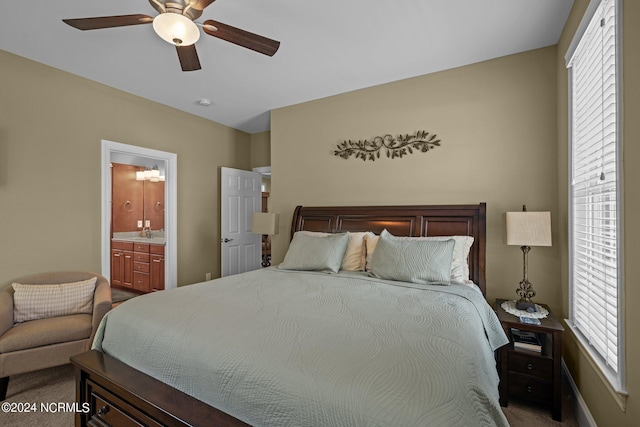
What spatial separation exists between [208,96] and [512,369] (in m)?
4.03

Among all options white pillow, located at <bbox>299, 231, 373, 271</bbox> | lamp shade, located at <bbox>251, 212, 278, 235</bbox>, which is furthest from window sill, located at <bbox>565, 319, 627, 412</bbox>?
lamp shade, located at <bbox>251, 212, 278, 235</bbox>

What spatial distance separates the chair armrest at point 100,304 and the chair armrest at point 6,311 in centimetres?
54

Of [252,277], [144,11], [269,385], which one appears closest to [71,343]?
[252,277]

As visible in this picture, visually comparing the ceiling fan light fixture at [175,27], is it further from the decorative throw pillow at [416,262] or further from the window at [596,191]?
the window at [596,191]

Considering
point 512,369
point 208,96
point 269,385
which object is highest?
point 208,96

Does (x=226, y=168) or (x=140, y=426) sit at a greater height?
(x=226, y=168)

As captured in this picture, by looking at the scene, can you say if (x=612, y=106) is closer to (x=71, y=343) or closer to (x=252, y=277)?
(x=252, y=277)

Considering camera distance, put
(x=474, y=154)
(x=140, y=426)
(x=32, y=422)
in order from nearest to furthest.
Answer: (x=140, y=426), (x=32, y=422), (x=474, y=154)

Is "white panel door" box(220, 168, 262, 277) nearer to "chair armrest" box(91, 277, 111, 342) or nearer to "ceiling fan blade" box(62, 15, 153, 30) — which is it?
"chair armrest" box(91, 277, 111, 342)

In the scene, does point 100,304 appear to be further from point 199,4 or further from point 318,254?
point 199,4

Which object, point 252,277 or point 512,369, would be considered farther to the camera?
point 252,277

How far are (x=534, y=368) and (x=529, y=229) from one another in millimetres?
981

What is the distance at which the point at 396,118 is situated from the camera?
11.0 feet

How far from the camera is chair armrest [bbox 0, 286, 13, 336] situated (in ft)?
7.62
